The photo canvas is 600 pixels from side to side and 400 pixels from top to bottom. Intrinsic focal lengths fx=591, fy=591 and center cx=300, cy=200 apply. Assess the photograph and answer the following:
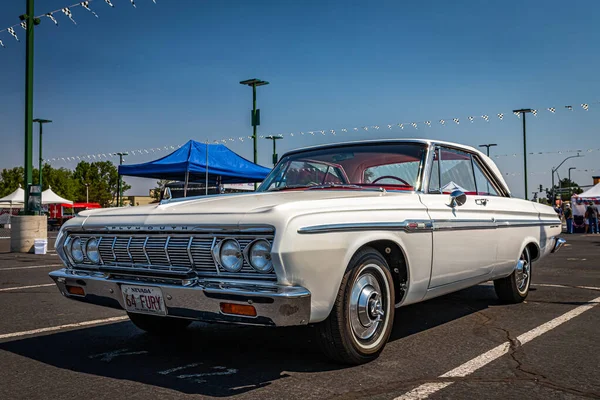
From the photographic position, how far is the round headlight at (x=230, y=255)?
3.30 meters

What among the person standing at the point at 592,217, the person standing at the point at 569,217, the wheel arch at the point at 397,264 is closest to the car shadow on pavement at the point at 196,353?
the wheel arch at the point at 397,264

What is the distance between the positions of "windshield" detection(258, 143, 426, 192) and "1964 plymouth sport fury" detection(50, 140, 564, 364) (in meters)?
0.01

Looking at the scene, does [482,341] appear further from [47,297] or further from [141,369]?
[47,297]

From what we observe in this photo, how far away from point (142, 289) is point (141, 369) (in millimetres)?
512

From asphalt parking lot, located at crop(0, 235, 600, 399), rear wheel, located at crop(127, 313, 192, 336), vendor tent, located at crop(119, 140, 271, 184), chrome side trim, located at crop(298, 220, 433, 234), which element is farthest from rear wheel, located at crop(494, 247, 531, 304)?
vendor tent, located at crop(119, 140, 271, 184)

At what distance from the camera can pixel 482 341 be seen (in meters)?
4.38

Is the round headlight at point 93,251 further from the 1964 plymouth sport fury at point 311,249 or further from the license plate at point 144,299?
the license plate at point 144,299

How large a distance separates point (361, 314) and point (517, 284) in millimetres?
3004

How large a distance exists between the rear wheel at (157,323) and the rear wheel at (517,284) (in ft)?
10.6

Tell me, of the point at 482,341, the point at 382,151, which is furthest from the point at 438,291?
the point at 382,151

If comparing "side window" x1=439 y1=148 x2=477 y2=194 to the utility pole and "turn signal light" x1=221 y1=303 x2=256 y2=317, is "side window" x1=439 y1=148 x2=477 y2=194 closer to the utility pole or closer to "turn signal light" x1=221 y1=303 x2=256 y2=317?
"turn signal light" x1=221 y1=303 x2=256 y2=317

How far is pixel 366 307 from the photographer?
3.66 meters

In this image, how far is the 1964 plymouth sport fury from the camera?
3217 millimetres

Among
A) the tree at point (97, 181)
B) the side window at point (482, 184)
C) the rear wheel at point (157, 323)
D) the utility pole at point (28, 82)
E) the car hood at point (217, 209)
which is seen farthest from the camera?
the tree at point (97, 181)
